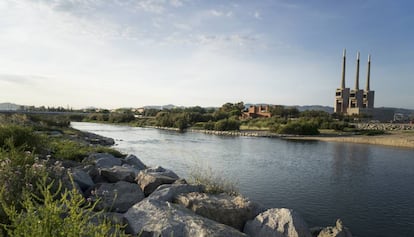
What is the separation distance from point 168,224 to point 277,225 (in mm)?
2309

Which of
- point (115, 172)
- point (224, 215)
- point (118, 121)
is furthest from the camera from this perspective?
point (118, 121)

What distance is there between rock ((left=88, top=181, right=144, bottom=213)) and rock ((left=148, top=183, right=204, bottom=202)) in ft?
1.48

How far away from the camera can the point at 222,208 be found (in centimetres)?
648

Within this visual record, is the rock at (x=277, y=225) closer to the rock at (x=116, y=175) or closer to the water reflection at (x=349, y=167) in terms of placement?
the rock at (x=116, y=175)

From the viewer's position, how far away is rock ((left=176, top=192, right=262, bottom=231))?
20.8 feet

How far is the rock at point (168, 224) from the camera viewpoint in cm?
501

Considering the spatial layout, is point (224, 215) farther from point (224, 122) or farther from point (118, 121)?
point (118, 121)

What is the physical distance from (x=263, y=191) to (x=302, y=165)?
9549mm

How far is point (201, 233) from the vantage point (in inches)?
195

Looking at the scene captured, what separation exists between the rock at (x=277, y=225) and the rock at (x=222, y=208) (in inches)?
9.3

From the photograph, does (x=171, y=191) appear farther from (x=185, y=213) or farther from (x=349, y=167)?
(x=349, y=167)

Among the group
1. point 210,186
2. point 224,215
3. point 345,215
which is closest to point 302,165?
point 345,215

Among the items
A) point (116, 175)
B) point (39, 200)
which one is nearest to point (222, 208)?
point (39, 200)

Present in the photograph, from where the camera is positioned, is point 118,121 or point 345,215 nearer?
point 345,215
